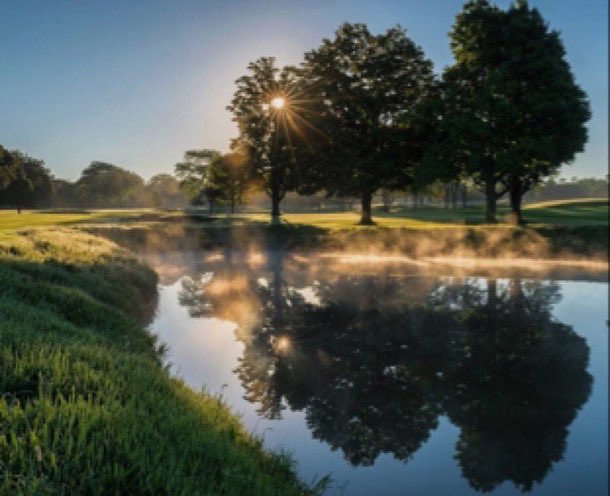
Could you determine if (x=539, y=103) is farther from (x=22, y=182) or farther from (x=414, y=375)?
(x=22, y=182)

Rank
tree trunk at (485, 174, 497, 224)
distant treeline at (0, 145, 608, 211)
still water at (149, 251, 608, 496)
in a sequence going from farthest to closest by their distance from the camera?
distant treeline at (0, 145, 608, 211) < tree trunk at (485, 174, 497, 224) < still water at (149, 251, 608, 496)

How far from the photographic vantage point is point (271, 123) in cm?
4950

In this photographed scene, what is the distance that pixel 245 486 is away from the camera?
4.34 m

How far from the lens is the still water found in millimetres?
6871

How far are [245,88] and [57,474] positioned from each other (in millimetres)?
53284

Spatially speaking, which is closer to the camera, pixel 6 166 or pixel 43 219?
pixel 6 166

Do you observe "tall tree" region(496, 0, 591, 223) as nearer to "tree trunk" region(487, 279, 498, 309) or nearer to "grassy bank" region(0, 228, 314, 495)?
"tree trunk" region(487, 279, 498, 309)

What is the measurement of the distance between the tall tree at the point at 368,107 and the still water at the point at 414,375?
2452 centimetres

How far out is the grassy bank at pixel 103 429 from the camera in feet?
11.7

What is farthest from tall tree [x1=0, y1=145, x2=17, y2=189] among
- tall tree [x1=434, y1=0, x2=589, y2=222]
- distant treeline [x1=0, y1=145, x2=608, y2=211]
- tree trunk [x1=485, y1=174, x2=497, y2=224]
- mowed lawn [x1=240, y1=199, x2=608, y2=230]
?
tree trunk [x1=485, y1=174, x2=497, y2=224]

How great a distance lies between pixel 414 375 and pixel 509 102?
30.4 m

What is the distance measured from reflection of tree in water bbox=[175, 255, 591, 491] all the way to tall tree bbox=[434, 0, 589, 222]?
1980 centimetres

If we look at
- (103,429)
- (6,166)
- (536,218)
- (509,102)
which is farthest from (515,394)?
(509,102)

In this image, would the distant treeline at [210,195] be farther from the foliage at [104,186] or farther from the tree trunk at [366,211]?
the tree trunk at [366,211]
